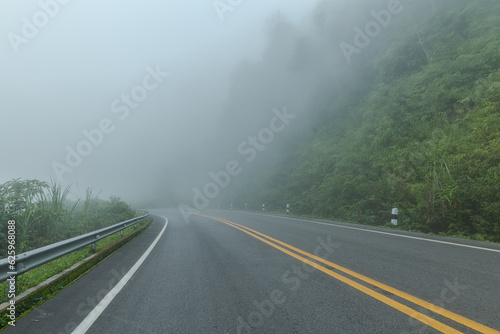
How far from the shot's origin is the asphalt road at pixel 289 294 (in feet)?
9.73

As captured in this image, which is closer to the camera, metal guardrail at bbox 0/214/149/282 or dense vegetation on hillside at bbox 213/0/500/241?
metal guardrail at bbox 0/214/149/282

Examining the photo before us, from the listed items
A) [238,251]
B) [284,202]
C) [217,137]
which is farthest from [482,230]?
[217,137]

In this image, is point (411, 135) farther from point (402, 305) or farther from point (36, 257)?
point (36, 257)

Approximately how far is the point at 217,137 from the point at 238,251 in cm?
6786

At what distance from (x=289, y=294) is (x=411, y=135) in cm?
1577

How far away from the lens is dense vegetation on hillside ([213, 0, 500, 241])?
10.2 meters

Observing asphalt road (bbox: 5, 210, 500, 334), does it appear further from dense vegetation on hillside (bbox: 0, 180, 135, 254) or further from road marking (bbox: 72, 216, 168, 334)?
dense vegetation on hillside (bbox: 0, 180, 135, 254)

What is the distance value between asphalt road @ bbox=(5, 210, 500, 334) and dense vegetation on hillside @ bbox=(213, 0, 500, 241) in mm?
3977

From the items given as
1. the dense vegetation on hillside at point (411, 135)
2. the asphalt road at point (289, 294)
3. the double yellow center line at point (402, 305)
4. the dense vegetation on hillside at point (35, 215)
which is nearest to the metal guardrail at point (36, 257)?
the asphalt road at point (289, 294)

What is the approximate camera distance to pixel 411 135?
1678cm

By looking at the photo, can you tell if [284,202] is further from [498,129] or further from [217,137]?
[217,137]

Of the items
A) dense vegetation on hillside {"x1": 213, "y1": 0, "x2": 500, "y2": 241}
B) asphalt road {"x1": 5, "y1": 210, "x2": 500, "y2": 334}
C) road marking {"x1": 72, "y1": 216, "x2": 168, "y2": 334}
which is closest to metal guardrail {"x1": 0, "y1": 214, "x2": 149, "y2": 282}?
asphalt road {"x1": 5, "y1": 210, "x2": 500, "y2": 334}

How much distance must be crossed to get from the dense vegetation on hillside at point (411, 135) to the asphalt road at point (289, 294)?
3.98 m

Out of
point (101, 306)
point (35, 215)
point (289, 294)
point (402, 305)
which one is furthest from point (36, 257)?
point (35, 215)
